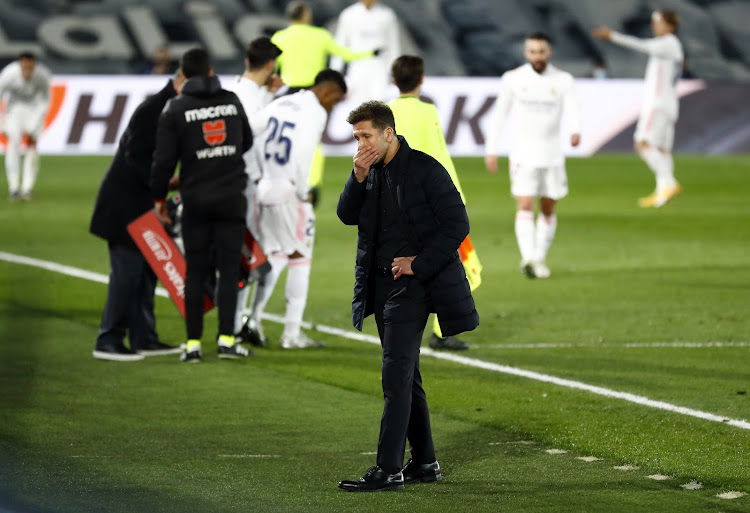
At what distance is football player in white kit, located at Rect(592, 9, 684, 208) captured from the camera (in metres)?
20.1

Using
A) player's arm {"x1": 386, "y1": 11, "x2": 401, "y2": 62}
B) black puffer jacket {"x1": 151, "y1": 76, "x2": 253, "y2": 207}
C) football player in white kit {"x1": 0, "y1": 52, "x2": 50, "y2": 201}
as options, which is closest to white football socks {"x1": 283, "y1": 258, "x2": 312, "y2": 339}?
black puffer jacket {"x1": 151, "y1": 76, "x2": 253, "y2": 207}

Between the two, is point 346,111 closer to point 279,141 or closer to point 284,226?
point 284,226

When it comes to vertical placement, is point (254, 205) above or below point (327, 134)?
below

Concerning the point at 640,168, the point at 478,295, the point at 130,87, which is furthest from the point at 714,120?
the point at 478,295

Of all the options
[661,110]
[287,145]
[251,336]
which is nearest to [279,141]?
[287,145]

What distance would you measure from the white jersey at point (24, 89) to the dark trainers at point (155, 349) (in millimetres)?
12242

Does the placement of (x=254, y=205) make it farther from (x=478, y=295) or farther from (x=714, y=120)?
(x=714, y=120)

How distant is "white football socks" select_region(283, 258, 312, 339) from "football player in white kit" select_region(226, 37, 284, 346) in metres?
0.27

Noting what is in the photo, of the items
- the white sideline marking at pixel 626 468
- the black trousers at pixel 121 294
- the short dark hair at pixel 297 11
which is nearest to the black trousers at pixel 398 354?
the white sideline marking at pixel 626 468

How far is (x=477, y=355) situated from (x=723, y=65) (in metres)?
29.2

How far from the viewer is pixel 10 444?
7445 millimetres

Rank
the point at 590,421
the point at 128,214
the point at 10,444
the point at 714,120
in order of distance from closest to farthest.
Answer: the point at 10,444 < the point at 590,421 < the point at 128,214 < the point at 714,120

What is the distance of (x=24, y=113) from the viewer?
21.9 m

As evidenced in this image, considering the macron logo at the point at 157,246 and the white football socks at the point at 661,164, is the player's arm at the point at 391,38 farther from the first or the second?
the macron logo at the point at 157,246
